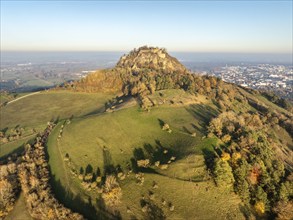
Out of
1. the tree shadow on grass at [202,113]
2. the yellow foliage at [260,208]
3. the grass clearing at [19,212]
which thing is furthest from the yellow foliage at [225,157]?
the grass clearing at [19,212]

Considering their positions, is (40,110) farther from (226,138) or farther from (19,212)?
(226,138)

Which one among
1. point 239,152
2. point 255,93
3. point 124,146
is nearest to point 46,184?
point 124,146

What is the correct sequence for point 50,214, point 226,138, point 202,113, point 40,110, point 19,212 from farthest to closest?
point 40,110, point 202,113, point 226,138, point 19,212, point 50,214

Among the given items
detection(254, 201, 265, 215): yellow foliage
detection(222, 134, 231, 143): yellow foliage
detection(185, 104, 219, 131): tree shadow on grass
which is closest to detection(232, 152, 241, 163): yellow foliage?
detection(222, 134, 231, 143): yellow foliage

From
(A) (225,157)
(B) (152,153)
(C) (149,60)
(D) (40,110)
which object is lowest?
(D) (40,110)

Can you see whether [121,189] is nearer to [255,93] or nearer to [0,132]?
[0,132]

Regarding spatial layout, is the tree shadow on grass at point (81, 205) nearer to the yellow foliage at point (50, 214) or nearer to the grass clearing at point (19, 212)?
the yellow foliage at point (50, 214)

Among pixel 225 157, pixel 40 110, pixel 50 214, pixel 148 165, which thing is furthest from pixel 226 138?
pixel 40 110
